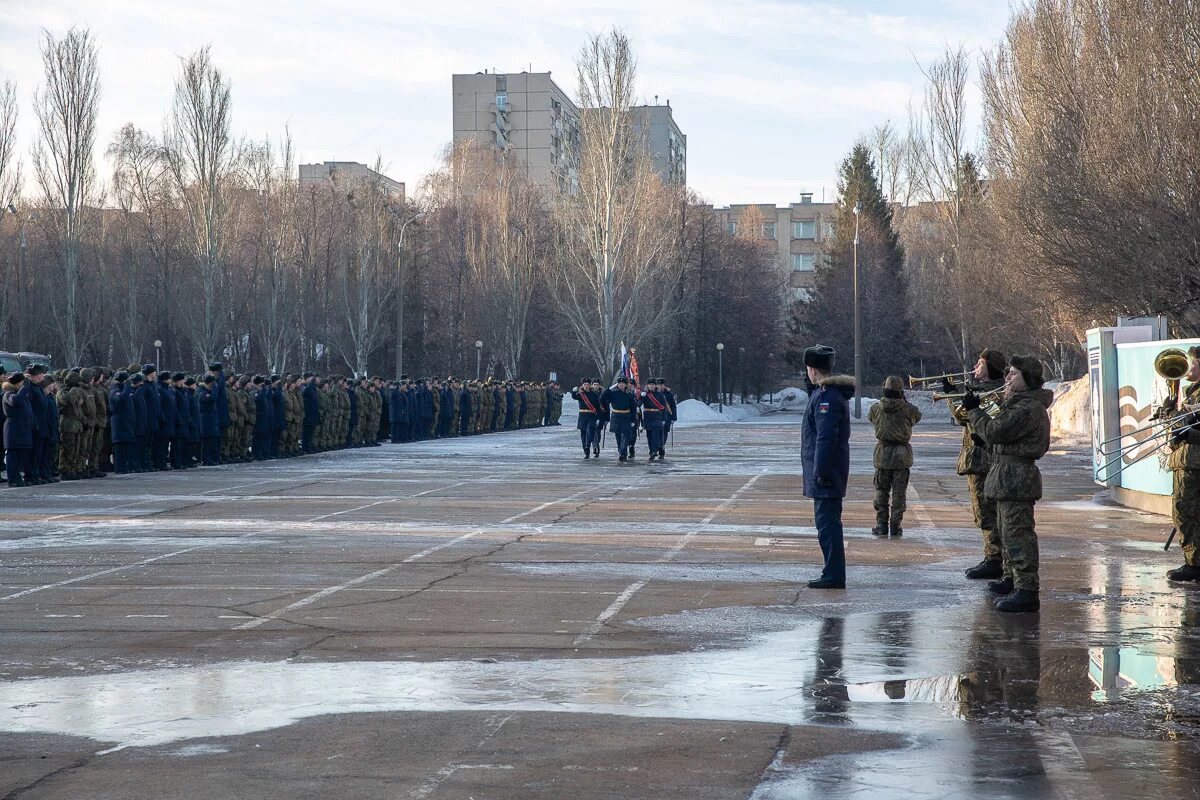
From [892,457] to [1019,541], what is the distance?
6094 millimetres

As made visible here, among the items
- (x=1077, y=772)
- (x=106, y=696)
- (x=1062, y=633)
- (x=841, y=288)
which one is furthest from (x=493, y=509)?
(x=841, y=288)

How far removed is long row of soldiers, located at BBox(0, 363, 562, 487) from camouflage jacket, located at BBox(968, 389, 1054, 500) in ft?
55.7

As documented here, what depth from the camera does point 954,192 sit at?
74.2m

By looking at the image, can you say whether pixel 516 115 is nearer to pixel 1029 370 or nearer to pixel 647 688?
pixel 1029 370

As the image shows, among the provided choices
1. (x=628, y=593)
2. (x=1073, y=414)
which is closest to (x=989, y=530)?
(x=628, y=593)

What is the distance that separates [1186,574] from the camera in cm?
1247

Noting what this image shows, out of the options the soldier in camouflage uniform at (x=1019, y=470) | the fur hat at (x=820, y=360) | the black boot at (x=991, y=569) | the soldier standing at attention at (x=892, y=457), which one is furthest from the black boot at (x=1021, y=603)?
the soldier standing at attention at (x=892, y=457)

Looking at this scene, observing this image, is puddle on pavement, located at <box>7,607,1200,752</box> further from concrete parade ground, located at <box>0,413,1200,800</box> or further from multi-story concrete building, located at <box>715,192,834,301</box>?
multi-story concrete building, located at <box>715,192,834,301</box>

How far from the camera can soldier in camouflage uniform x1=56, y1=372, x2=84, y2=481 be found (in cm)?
2553

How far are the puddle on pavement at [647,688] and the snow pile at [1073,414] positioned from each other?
37.0 metres

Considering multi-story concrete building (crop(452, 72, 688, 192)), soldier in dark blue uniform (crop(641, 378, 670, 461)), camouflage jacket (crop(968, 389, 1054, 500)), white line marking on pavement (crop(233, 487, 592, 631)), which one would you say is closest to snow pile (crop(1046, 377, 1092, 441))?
soldier in dark blue uniform (crop(641, 378, 670, 461))

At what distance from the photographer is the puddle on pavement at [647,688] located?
23.6 feet

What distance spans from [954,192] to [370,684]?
6960 centimetres

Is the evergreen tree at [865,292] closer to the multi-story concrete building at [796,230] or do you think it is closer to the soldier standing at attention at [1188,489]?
the multi-story concrete building at [796,230]
